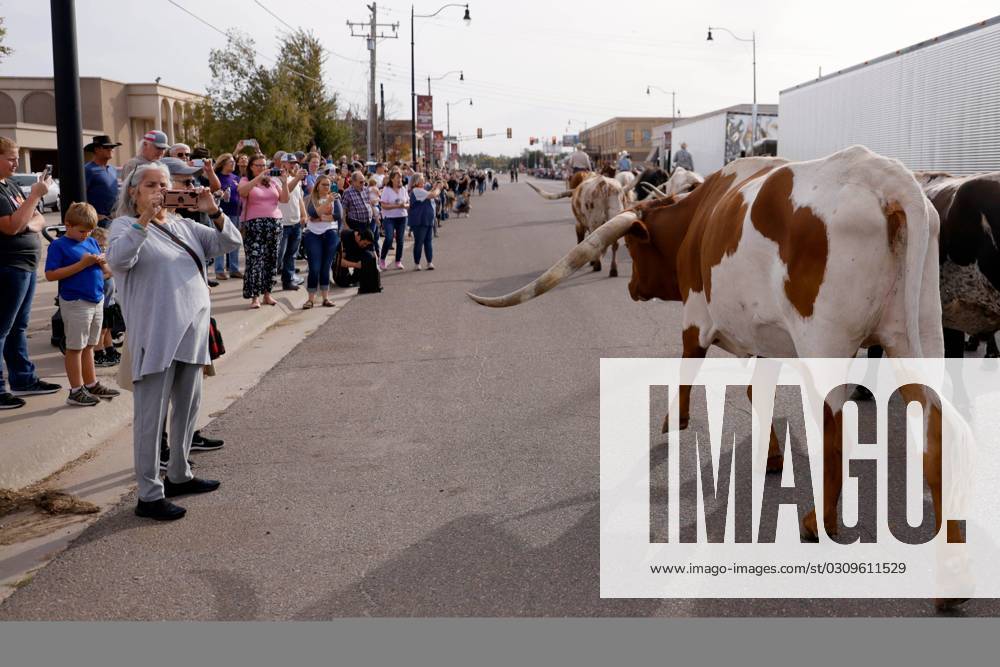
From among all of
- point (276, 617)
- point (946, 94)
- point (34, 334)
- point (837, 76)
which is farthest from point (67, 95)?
point (837, 76)

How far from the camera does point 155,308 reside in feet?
15.6

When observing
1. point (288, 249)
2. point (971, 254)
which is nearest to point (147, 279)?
point (971, 254)

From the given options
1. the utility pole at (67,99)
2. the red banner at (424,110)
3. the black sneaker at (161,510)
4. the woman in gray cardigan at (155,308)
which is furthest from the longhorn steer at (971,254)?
the red banner at (424,110)

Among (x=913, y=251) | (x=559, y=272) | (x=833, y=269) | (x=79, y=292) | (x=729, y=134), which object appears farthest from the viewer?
(x=729, y=134)

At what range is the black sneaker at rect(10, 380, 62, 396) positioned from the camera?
686 cm

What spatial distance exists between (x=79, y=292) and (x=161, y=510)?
8.87 feet

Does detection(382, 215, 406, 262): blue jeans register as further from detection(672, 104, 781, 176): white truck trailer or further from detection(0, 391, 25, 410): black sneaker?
detection(672, 104, 781, 176): white truck trailer

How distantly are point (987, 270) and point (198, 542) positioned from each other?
17.1 feet

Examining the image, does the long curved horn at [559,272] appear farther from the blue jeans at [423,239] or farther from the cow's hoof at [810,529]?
the blue jeans at [423,239]

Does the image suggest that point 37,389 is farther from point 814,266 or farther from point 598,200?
point 598,200

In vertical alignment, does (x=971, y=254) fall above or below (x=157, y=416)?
above

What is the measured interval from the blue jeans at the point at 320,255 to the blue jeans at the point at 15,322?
5.51m

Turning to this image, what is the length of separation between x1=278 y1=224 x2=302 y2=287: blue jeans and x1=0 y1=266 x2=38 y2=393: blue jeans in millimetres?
6117
